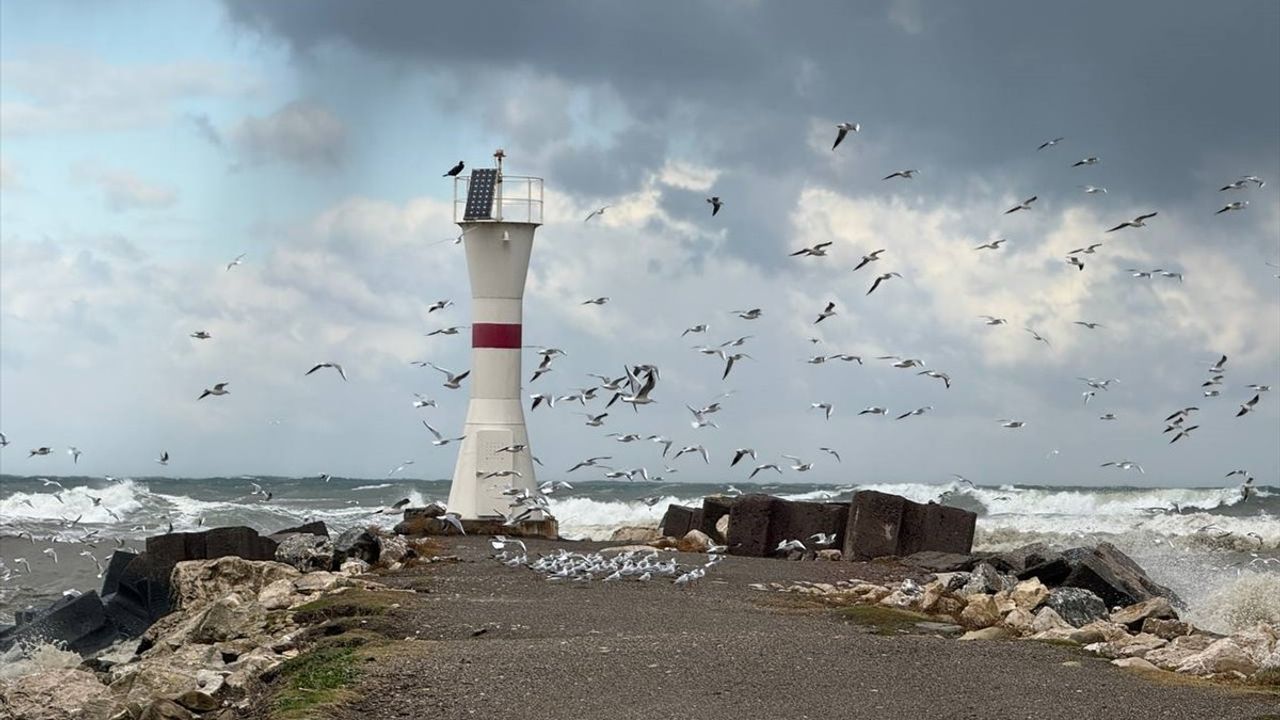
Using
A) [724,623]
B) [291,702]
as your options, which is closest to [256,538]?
[724,623]

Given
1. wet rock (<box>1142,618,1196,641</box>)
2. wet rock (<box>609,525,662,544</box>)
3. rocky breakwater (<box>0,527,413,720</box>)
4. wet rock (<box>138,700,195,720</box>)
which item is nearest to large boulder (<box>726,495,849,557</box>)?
wet rock (<box>609,525,662,544</box>)

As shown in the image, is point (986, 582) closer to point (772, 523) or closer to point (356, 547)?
point (772, 523)

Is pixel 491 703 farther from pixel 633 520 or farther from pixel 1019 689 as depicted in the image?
pixel 633 520

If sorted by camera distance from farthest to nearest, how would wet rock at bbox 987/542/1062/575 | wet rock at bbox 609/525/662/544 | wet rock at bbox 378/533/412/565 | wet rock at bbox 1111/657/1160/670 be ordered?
wet rock at bbox 609/525/662/544 < wet rock at bbox 378/533/412/565 < wet rock at bbox 987/542/1062/575 < wet rock at bbox 1111/657/1160/670

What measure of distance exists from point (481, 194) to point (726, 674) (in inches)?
622

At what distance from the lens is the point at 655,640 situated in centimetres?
1260

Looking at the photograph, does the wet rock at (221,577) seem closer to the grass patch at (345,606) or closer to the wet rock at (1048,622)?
the grass patch at (345,606)

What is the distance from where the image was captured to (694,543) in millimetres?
22922

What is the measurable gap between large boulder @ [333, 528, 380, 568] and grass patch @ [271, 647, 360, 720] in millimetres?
6962

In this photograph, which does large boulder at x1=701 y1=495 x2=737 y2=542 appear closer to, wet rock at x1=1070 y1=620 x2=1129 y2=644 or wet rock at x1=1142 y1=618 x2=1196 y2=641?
wet rock at x1=1142 y1=618 x2=1196 y2=641

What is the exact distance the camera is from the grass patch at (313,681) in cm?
1031

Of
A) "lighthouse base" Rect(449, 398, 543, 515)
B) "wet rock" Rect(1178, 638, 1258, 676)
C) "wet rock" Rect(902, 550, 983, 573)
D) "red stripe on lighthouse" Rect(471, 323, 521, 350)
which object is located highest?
"red stripe on lighthouse" Rect(471, 323, 521, 350)

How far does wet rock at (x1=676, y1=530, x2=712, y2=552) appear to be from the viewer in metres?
22.7

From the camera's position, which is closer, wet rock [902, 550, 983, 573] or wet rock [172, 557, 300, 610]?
wet rock [172, 557, 300, 610]
